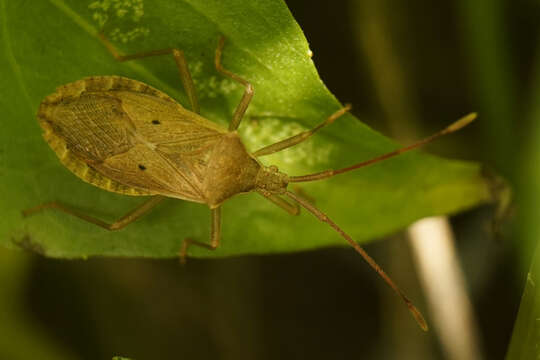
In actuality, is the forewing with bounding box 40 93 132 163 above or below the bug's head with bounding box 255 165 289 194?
above

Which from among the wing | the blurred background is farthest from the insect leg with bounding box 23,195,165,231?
the blurred background

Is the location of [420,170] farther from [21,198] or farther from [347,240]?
[21,198]

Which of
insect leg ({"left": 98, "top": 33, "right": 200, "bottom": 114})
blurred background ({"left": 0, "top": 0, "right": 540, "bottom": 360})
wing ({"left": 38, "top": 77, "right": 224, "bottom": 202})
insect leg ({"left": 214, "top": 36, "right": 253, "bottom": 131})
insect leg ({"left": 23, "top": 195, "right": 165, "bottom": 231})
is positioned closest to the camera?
insect leg ({"left": 214, "top": 36, "right": 253, "bottom": 131})

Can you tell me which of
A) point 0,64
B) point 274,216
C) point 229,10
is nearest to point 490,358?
point 274,216

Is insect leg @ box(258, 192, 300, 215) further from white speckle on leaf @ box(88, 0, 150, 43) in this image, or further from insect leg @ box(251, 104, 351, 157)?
white speckle on leaf @ box(88, 0, 150, 43)

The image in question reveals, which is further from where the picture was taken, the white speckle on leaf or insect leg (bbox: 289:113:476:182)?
insect leg (bbox: 289:113:476:182)

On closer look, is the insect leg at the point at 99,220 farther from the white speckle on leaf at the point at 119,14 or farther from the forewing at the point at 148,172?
the white speckle on leaf at the point at 119,14

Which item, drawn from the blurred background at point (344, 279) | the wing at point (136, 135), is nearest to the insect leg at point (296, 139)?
the wing at point (136, 135)

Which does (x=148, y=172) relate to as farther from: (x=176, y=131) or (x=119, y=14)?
(x=119, y=14)
